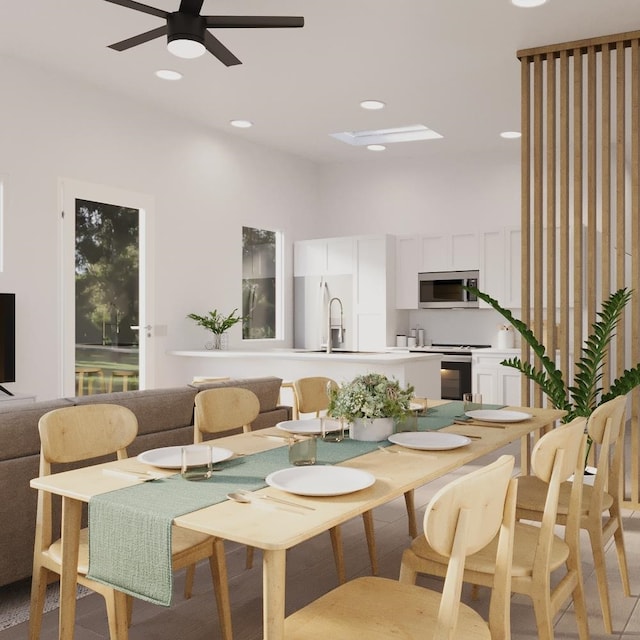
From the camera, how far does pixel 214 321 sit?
6426 mm

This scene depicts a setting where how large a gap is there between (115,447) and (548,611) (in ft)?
5.04

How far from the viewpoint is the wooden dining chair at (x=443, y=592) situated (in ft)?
4.77

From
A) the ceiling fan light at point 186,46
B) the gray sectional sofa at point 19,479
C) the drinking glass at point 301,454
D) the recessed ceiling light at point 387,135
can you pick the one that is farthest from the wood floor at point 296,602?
the recessed ceiling light at point 387,135

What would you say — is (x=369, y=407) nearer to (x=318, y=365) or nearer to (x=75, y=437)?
(x=75, y=437)

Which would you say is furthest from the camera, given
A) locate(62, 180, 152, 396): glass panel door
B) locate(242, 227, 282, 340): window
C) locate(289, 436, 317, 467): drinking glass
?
locate(242, 227, 282, 340): window

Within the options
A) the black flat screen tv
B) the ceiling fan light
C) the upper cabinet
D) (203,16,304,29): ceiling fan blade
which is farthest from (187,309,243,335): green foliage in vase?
(203,16,304,29): ceiling fan blade

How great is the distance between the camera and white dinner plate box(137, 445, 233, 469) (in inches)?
78.5

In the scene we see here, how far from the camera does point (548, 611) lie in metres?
1.96

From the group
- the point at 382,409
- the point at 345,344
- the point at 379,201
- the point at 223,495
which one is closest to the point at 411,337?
the point at 345,344

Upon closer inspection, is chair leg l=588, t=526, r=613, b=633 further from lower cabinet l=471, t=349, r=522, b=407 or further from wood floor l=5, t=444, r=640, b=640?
lower cabinet l=471, t=349, r=522, b=407

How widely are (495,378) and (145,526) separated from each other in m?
5.65

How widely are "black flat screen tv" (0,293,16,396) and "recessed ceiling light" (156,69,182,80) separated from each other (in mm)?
1960

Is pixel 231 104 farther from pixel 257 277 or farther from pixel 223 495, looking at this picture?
pixel 223 495

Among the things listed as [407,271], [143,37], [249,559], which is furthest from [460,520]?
[407,271]
